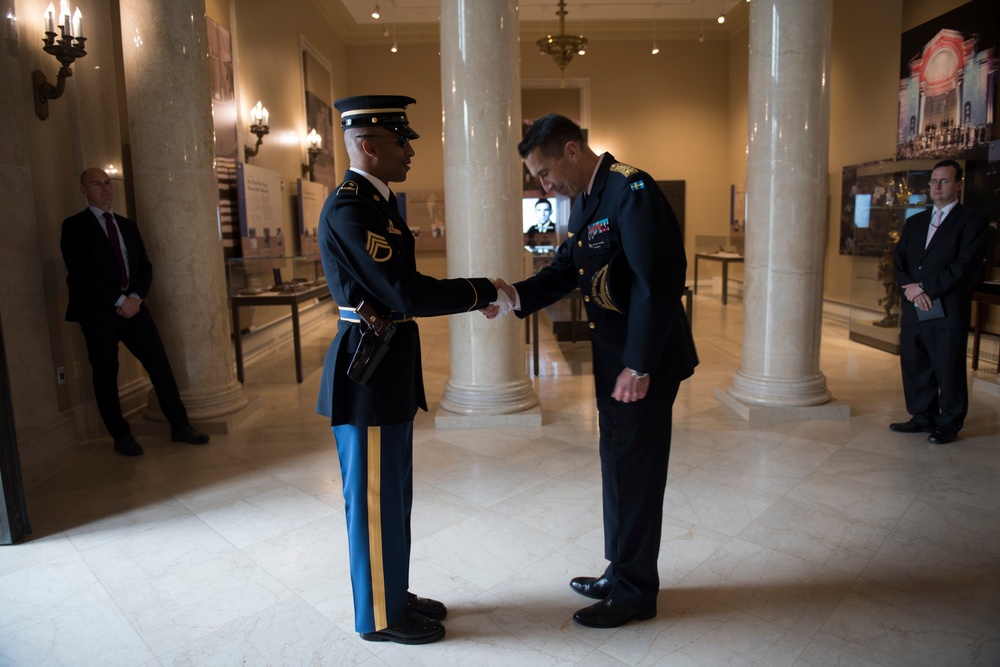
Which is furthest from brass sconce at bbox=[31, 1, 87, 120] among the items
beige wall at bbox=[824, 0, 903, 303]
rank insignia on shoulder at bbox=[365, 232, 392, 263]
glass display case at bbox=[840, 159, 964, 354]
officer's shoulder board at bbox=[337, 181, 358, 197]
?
beige wall at bbox=[824, 0, 903, 303]

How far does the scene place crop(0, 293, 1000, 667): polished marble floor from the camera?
8.34 ft

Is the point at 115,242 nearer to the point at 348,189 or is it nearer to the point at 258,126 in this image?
the point at 348,189

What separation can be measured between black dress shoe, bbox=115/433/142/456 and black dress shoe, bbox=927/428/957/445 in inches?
219

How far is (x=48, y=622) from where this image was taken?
9.11 feet

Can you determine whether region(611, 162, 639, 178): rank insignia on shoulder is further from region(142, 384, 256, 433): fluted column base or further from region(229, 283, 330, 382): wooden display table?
region(229, 283, 330, 382): wooden display table

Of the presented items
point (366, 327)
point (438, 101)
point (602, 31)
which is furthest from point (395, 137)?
point (602, 31)

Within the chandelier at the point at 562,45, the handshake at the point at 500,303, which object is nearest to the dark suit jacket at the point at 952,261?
the handshake at the point at 500,303

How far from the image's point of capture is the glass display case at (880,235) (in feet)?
25.9

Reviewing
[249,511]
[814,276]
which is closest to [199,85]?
[249,511]

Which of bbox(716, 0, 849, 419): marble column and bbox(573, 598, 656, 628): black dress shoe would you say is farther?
bbox(716, 0, 849, 419): marble column

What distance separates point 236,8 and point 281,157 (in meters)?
2.10

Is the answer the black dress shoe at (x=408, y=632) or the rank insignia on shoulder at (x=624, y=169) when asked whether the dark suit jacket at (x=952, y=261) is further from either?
the black dress shoe at (x=408, y=632)

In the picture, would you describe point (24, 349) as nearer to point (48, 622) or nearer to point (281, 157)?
point (48, 622)

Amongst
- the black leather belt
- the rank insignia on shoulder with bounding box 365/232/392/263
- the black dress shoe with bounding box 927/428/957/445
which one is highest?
the rank insignia on shoulder with bounding box 365/232/392/263
